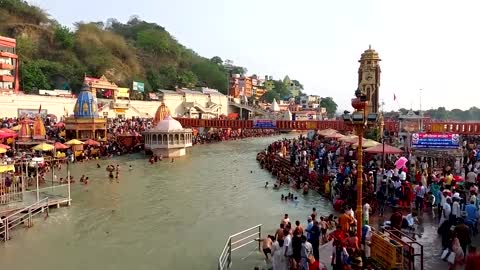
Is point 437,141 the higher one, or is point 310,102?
point 310,102

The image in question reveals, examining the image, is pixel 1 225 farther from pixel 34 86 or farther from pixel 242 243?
pixel 34 86

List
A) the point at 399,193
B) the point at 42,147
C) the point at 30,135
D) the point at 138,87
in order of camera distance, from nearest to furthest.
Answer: the point at 399,193 < the point at 42,147 < the point at 30,135 < the point at 138,87

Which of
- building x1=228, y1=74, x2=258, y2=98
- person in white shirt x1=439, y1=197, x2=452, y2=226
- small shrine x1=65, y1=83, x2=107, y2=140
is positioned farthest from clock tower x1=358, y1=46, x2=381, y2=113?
building x1=228, y1=74, x2=258, y2=98

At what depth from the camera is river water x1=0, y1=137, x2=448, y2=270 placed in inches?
538

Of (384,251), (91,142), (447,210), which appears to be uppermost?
(91,142)

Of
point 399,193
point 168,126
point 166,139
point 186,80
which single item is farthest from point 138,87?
point 399,193

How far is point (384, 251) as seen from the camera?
10.0 m

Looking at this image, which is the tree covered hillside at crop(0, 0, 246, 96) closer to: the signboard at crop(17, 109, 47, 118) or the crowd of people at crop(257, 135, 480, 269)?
the signboard at crop(17, 109, 47, 118)

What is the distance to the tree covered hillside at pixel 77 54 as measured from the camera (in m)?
62.8

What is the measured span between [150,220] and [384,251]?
10700mm

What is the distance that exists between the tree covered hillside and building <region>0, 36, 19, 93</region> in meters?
2.50

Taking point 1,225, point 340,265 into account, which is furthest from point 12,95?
point 340,265

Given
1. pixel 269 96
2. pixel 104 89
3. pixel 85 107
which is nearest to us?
pixel 85 107

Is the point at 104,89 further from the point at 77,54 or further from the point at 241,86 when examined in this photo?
the point at 241,86
